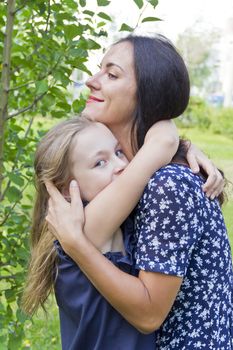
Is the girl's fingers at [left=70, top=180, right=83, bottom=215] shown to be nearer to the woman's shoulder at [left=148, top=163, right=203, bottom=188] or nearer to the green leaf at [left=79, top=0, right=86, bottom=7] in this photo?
the woman's shoulder at [left=148, top=163, right=203, bottom=188]

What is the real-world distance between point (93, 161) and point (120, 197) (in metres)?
0.14

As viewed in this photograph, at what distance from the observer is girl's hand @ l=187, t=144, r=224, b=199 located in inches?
69.4

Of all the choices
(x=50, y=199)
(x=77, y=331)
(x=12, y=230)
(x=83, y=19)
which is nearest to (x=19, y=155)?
(x=12, y=230)

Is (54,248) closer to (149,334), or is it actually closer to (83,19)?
(149,334)

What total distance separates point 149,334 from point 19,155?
1252 millimetres

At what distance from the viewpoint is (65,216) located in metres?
1.72

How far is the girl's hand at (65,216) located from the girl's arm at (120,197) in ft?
0.06

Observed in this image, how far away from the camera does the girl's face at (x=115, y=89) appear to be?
1.80m

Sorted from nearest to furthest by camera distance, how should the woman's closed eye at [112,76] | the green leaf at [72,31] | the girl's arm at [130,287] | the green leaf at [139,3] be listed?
the girl's arm at [130,287], the woman's closed eye at [112,76], the green leaf at [139,3], the green leaf at [72,31]

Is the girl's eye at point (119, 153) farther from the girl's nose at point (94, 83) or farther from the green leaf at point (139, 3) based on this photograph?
the green leaf at point (139, 3)

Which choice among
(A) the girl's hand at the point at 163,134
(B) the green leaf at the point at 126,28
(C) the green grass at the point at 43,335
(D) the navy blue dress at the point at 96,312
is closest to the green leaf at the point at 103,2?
(B) the green leaf at the point at 126,28

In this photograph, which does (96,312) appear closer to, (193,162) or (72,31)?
(193,162)

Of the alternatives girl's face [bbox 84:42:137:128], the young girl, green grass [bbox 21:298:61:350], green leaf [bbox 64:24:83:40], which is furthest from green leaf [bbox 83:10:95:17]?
green grass [bbox 21:298:61:350]

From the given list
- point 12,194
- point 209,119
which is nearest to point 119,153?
point 12,194
